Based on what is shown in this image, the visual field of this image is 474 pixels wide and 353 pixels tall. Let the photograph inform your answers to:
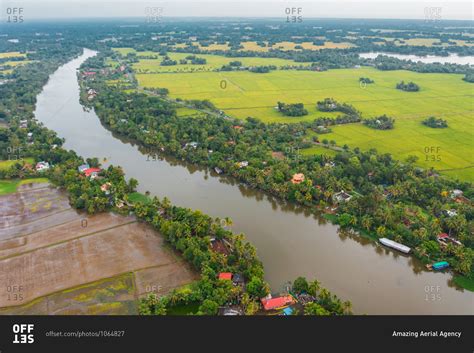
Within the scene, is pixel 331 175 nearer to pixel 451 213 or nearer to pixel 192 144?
pixel 451 213

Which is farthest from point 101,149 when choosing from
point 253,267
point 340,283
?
point 340,283

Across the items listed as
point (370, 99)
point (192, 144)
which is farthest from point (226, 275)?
point (370, 99)

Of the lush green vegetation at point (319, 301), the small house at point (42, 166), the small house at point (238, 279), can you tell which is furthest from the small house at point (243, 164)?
the small house at point (42, 166)

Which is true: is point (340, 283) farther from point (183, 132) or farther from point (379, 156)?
point (183, 132)

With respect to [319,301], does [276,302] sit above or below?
below

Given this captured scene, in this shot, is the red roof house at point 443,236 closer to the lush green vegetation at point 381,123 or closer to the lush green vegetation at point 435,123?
the lush green vegetation at point 381,123
